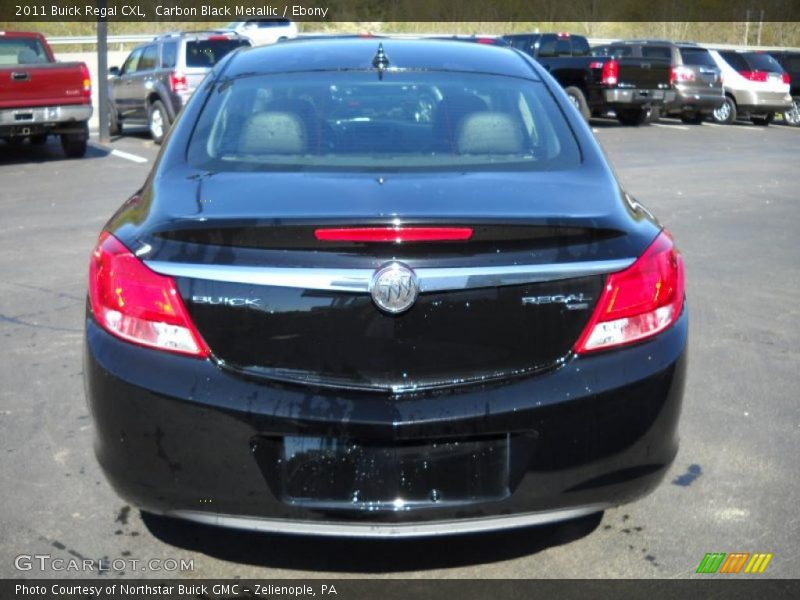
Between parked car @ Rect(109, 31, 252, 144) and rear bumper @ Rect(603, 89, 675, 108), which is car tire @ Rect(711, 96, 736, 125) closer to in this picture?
rear bumper @ Rect(603, 89, 675, 108)

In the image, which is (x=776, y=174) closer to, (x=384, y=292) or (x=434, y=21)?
(x=384, y=292)

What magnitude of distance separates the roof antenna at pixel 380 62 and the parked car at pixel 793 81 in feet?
75.0

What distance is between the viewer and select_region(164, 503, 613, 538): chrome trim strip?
10.3 feet

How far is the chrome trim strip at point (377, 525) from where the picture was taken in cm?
314

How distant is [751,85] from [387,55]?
2175cm

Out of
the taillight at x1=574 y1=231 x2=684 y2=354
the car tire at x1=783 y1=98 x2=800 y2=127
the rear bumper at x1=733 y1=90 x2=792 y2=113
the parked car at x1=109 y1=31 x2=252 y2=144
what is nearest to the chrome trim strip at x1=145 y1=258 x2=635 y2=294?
the taillight at x1=574 y1=231 x2=684 y2=354

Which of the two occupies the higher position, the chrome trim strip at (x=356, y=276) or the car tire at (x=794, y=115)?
the chrome trim strip at (x=356, y=276)

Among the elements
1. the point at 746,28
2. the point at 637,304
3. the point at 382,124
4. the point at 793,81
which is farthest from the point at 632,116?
the point at 746,28

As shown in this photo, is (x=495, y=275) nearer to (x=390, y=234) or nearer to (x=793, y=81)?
(x=390, y=234)

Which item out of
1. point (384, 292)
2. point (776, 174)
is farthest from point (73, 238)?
point (776, 174)

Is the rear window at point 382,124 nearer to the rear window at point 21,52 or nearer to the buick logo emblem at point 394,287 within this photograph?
the buick logo emblem at point 394,287

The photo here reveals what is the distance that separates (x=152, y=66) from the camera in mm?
18641

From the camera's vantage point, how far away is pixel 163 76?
1788 centimetres
